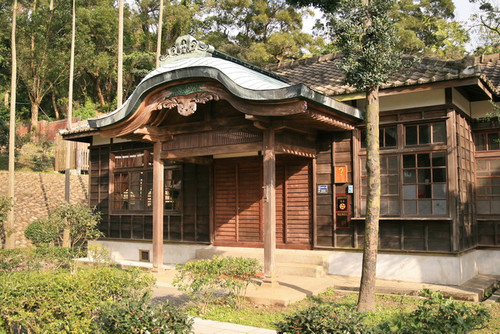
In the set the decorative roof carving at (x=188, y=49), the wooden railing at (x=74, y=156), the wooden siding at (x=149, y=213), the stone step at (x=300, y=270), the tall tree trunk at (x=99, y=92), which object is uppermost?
the tall tree trunk at (x=99, y=92)

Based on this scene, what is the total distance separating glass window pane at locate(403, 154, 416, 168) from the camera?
1010 centimetres

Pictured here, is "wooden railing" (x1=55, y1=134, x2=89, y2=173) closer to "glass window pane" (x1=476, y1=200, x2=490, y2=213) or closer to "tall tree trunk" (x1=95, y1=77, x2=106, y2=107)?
"tall tree trunk" (x1=95, y1=77, x2=106, y2=107)

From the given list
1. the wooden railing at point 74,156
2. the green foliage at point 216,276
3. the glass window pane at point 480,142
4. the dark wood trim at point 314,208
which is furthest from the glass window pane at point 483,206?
the wooden railing at point 74,156

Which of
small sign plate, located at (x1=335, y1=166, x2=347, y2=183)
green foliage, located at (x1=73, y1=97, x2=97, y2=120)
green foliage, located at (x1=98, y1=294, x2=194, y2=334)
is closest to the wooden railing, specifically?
green foliage, located at (x1=73, y1=97, x2=97, y2=120)

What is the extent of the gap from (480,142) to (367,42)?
5757 millimetres

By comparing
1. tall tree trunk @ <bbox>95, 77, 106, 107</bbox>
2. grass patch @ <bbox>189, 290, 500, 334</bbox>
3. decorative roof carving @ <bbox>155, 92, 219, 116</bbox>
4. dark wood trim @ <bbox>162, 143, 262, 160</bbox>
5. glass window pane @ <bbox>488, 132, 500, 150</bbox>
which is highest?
tall tree trunk @ <bbox>95, 77, 106, 107</bbox>

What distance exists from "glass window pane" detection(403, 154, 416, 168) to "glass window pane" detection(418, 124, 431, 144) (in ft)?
1.18

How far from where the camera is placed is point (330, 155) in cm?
1101

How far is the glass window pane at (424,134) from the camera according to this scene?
9977 mm

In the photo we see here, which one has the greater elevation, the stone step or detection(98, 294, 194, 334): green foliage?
detection(98, 294, 194, 334): green foliage

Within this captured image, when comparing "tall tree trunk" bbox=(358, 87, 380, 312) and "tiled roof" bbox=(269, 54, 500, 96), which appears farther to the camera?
"tiled roof" bbox=(269, 54, 500, 96)

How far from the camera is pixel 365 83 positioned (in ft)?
22.9

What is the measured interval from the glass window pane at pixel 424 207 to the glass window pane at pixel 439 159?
81 cm

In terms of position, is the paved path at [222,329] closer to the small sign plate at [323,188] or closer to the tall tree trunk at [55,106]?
the small sign plate at [323,188]
